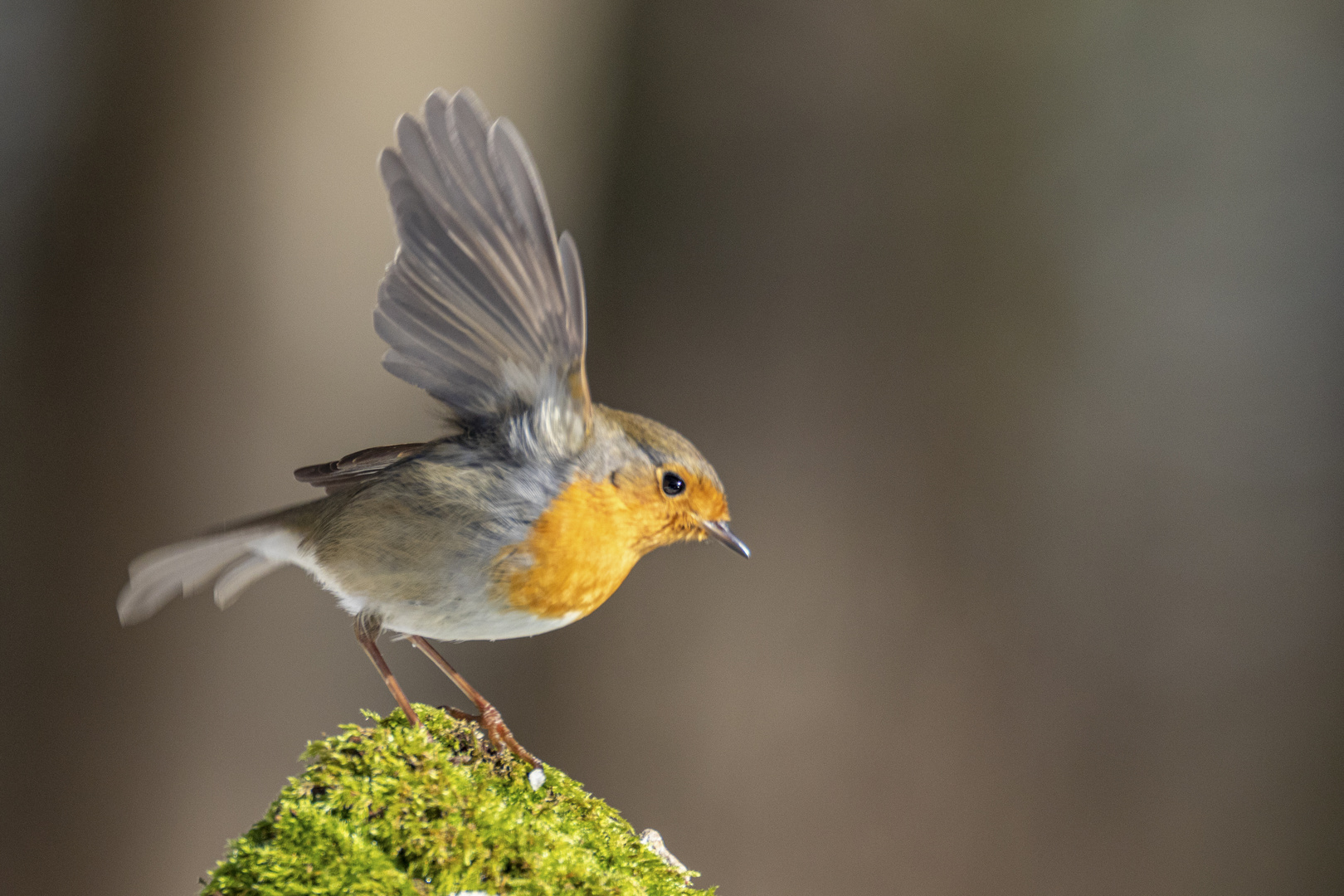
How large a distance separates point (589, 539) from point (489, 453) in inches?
7.8

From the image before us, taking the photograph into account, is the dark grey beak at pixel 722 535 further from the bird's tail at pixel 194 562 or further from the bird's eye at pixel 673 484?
the bird's tail at pixel 194 562

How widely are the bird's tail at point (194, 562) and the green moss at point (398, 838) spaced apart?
398 millimetres

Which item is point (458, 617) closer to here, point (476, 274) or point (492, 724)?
point (492, 724)

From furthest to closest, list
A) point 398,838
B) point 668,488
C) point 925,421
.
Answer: point 925,421, point 668,488, point 398,838

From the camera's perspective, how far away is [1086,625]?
10.3 ft

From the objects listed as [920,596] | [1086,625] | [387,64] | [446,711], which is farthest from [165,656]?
[1086,625]

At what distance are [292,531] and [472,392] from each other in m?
0.44

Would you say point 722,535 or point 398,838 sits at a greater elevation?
point 722,535

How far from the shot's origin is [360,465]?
157 cm

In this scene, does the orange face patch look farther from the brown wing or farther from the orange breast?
the brown wing

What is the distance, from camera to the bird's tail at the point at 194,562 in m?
1.57

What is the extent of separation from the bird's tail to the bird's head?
0.57 m

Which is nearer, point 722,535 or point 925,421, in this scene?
point 722,535

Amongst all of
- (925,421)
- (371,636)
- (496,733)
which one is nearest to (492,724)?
(496,733)
